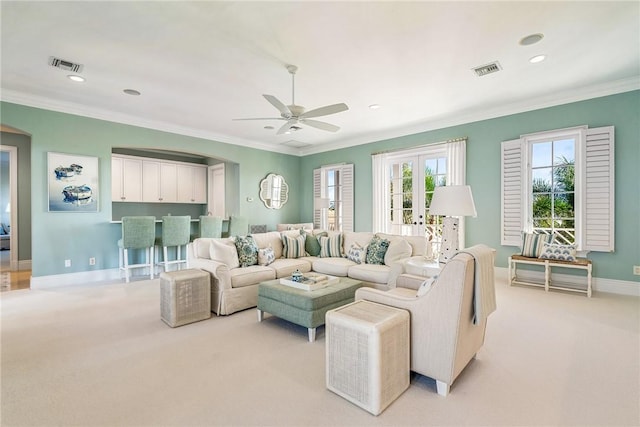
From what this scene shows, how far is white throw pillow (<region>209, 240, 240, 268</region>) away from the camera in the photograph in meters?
3.68

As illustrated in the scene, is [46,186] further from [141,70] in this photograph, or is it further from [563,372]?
[563,372]

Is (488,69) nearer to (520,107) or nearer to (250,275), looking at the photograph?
(520,107)

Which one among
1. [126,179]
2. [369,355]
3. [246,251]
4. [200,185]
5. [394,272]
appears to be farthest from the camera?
[200,185]

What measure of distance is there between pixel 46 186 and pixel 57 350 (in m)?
3.24

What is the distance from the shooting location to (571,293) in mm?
4199

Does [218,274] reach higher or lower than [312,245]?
lower

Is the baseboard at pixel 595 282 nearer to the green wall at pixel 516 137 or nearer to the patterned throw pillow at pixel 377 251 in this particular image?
the green wall at pixel 516 137

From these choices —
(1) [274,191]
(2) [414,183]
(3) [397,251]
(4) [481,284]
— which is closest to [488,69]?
(3) [397,251]

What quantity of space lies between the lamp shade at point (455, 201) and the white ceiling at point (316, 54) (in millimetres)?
1457

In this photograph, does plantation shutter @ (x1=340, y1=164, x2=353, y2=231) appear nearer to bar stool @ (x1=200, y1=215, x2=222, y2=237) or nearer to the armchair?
bar stool @ (x1=200, y1=215, x2=222, y2=237)

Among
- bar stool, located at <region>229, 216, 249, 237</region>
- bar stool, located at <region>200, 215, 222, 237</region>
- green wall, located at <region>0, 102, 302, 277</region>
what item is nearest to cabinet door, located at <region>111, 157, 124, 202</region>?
green wall, located at <region>0, 102, 302, 277</region>

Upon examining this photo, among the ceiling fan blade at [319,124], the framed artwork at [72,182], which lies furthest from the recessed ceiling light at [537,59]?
the framed artwork at [72,182]

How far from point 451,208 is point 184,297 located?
288 cm

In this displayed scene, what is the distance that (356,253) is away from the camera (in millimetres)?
4301
